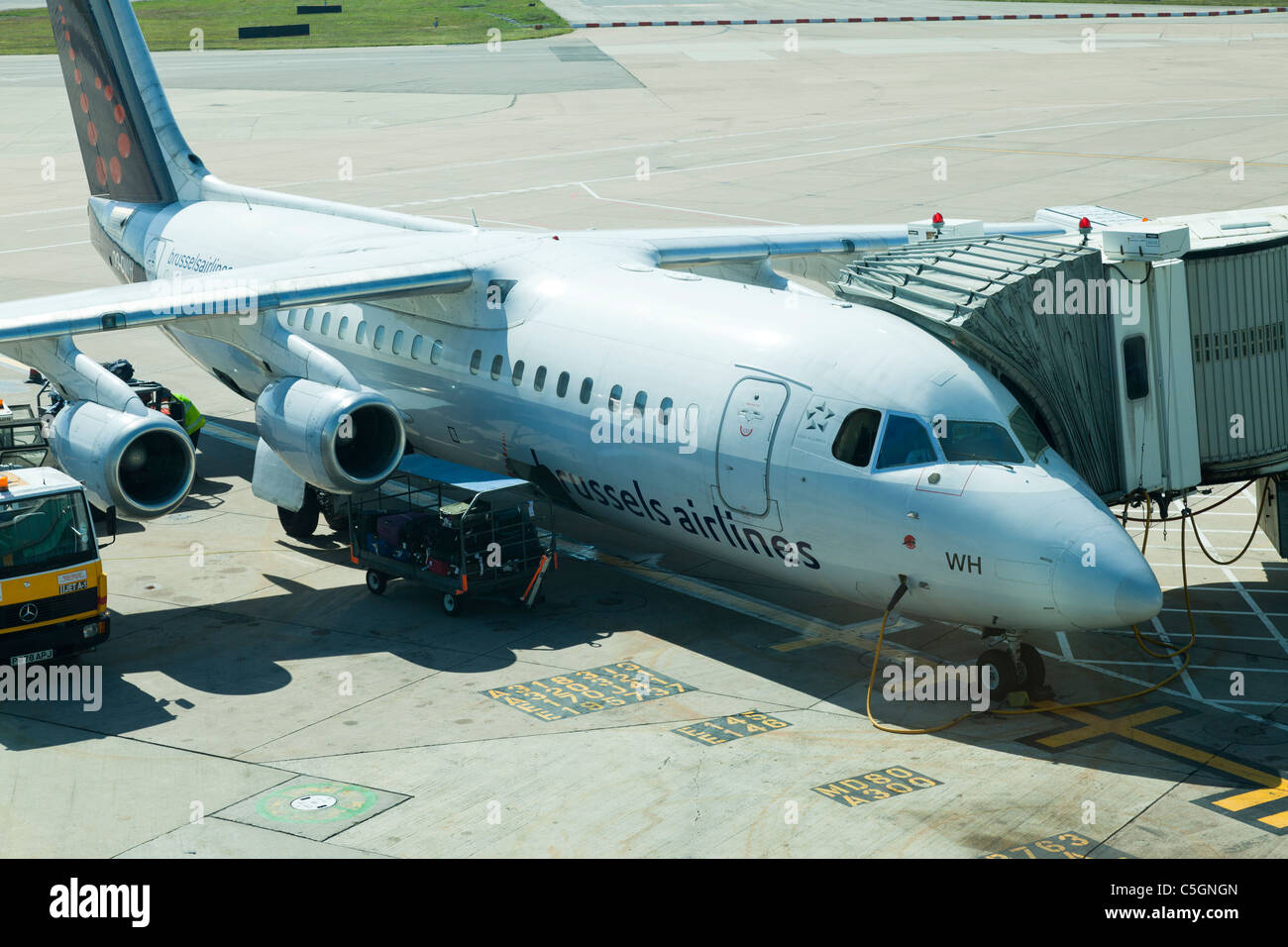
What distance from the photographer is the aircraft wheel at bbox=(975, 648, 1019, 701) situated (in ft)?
57.7

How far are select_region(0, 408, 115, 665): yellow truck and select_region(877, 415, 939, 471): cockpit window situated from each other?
31.2 feet

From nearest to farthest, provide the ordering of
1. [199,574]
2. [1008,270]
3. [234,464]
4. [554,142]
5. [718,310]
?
[1008,270] → [718,310] → [199,574] → [234,464] → [554,142]

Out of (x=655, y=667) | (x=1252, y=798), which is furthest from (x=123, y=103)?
(x=1252, y=798)

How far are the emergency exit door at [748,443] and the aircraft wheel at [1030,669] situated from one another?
351cm

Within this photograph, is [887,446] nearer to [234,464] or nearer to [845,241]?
[845,241]

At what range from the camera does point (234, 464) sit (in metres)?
28.8

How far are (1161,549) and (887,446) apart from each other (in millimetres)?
7812

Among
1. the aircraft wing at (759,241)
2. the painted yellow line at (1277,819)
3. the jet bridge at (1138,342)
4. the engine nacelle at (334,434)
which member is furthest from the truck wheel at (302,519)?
the painted yellow line at (1277,819)

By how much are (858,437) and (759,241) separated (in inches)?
352

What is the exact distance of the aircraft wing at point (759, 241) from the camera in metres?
24.8

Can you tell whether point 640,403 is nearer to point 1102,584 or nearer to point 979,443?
point 979,443

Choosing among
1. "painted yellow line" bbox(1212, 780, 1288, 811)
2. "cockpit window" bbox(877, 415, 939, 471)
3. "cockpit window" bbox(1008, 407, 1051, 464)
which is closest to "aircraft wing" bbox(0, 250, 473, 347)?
"cockpit window" bbox(877, 415, 939, 471)

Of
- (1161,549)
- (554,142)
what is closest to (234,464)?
(1161,549)

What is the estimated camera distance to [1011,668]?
57.8 feet
